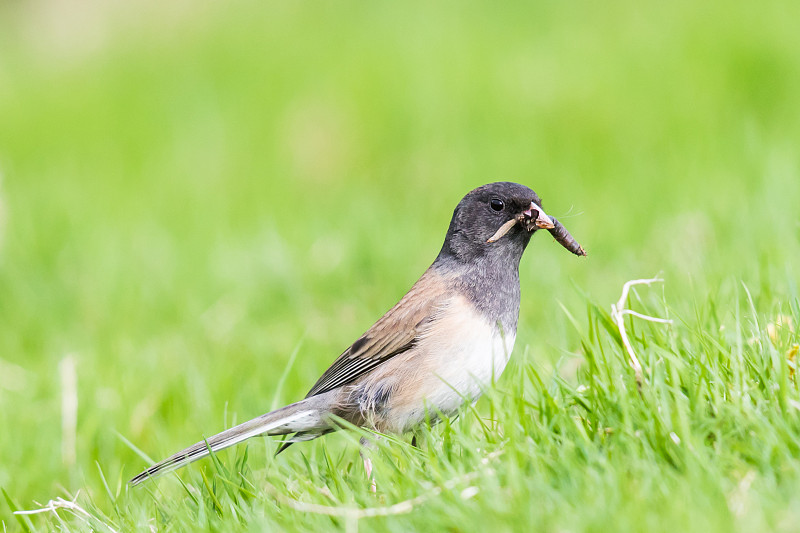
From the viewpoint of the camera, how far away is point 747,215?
533 centimetres

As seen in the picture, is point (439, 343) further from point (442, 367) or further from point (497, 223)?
point (497, 223)

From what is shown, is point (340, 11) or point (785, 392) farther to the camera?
point (340, 11)

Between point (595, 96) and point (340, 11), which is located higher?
point (340, 11)

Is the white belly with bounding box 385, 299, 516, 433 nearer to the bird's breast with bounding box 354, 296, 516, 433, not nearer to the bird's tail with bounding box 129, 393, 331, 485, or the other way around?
the bird's breast with bounding box 354, 296, 516, 433

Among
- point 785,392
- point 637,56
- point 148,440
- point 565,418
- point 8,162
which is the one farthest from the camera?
point 8,162

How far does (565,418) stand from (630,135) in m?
5.57

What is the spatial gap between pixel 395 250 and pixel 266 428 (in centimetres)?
326

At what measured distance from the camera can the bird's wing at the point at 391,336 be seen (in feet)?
11.6

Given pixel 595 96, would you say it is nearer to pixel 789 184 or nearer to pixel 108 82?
pixel 789 184

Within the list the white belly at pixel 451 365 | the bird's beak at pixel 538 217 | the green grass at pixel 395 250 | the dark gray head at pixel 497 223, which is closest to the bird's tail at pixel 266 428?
the green grass at pixel 395 250

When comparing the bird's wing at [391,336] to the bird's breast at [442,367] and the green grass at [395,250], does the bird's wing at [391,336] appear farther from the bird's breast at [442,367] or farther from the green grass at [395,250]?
the green grass at [395,250]

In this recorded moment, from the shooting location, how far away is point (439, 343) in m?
3.38

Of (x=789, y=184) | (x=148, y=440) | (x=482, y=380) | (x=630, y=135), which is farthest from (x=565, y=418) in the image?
(x=630, y=135)

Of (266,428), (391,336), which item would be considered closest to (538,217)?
(391,336)
